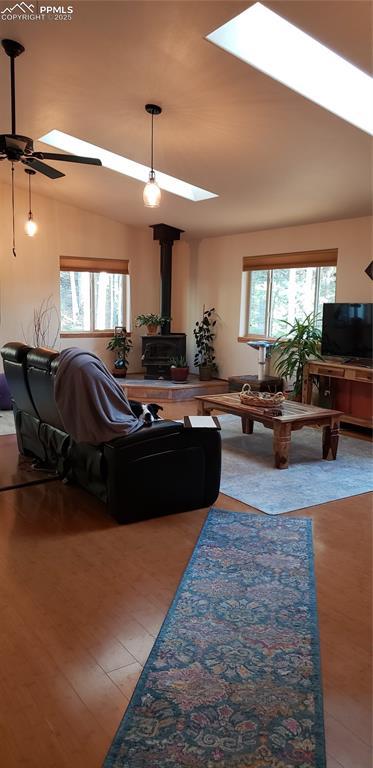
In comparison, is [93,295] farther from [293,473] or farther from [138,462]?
[138,462]

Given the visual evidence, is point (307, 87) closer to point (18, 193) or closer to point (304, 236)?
point (304, 236)

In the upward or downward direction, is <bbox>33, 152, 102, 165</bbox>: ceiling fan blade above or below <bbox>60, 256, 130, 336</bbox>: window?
above

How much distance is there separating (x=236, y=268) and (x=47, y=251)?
105 inches

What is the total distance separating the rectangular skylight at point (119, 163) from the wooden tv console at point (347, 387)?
2.43 metres

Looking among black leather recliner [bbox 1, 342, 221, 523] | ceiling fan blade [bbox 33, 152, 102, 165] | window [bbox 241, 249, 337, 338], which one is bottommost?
black leather recliner [bbox 1, 342, 221, 523]

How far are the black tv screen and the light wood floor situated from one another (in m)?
2.40

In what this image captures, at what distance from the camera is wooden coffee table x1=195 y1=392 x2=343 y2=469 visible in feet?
14.2

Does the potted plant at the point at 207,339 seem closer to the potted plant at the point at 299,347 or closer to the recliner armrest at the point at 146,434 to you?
the potted plant at the point at 299,347

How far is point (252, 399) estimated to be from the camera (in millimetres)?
4664

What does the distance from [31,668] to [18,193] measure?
6.66 meters

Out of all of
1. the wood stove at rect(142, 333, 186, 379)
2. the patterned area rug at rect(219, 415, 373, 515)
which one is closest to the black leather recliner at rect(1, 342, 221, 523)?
the patterned area rug at rect(219, 415, 373, 515)

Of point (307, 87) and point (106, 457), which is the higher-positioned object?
point (307, 87)

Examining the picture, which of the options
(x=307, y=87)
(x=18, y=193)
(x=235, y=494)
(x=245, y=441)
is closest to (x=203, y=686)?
(x=235, y=494)

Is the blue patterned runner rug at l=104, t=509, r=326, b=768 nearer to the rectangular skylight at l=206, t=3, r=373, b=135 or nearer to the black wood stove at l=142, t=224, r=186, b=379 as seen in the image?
the rectangular skylight at l=206, t=3, r=373, b=135
